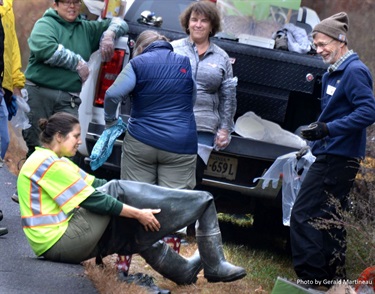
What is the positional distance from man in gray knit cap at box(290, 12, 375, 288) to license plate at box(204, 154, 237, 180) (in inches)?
54.0

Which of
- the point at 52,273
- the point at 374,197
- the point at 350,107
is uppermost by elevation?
the point at 350,107

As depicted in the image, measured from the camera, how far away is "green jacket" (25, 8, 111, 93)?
8148mm

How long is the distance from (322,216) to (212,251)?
2.74 ft

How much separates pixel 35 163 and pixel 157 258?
2.94 ft

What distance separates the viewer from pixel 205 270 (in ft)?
20.9

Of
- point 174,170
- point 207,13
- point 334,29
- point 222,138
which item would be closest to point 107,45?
point 207,13

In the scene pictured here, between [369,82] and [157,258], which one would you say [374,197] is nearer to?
[369,82]

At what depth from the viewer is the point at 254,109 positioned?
868 cm

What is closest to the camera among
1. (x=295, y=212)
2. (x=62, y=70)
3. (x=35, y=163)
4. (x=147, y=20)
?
(x=35, y=163)

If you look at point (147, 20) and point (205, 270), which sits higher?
point (147, 20)

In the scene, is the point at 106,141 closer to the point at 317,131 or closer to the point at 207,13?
the point at 207,13

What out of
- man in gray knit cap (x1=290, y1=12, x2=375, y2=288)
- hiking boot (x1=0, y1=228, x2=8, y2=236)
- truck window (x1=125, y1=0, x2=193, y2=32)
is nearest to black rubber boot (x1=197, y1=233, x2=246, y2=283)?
man in gray knit cap (x1=290, y1=12, x2=375, y2=288)

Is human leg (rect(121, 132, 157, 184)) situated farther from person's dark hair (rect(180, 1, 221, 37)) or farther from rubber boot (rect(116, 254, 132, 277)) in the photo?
person's dark hair (rect(180, 1, 221, 37))

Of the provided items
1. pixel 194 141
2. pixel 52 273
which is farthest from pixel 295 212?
pixel 52 273
